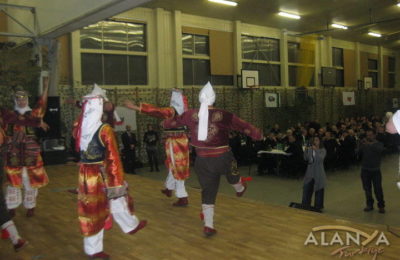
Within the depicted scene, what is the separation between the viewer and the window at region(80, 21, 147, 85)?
36.2 feet

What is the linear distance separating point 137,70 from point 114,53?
0.92 m

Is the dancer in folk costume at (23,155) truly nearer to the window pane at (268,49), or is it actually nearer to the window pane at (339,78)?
the window pane at (268,49)

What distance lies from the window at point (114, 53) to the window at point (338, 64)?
1075 cm

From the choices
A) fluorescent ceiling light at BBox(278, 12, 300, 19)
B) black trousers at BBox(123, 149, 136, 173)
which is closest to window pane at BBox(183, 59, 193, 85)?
fluorescent ceiling light at BBox(278, 12, 300, 19)

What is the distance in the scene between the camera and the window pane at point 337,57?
61.7 ft

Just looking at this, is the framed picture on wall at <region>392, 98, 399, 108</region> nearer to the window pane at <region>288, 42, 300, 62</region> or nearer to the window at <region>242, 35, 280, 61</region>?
the window pane at <region>288, 42, 300, 62</region>

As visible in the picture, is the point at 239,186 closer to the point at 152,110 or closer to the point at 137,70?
the point at 152,110

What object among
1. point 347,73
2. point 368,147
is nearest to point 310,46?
point 347,73

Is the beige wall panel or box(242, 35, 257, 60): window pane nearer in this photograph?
the beige wall panel

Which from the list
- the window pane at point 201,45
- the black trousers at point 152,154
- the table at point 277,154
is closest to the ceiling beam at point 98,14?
the black trousers at point 152,154

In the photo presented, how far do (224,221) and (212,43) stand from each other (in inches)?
396

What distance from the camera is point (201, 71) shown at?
44.5 feet

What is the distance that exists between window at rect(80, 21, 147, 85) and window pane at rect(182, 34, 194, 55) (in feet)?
4.93

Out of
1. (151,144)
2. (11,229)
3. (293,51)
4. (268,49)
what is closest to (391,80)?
(293,51)
